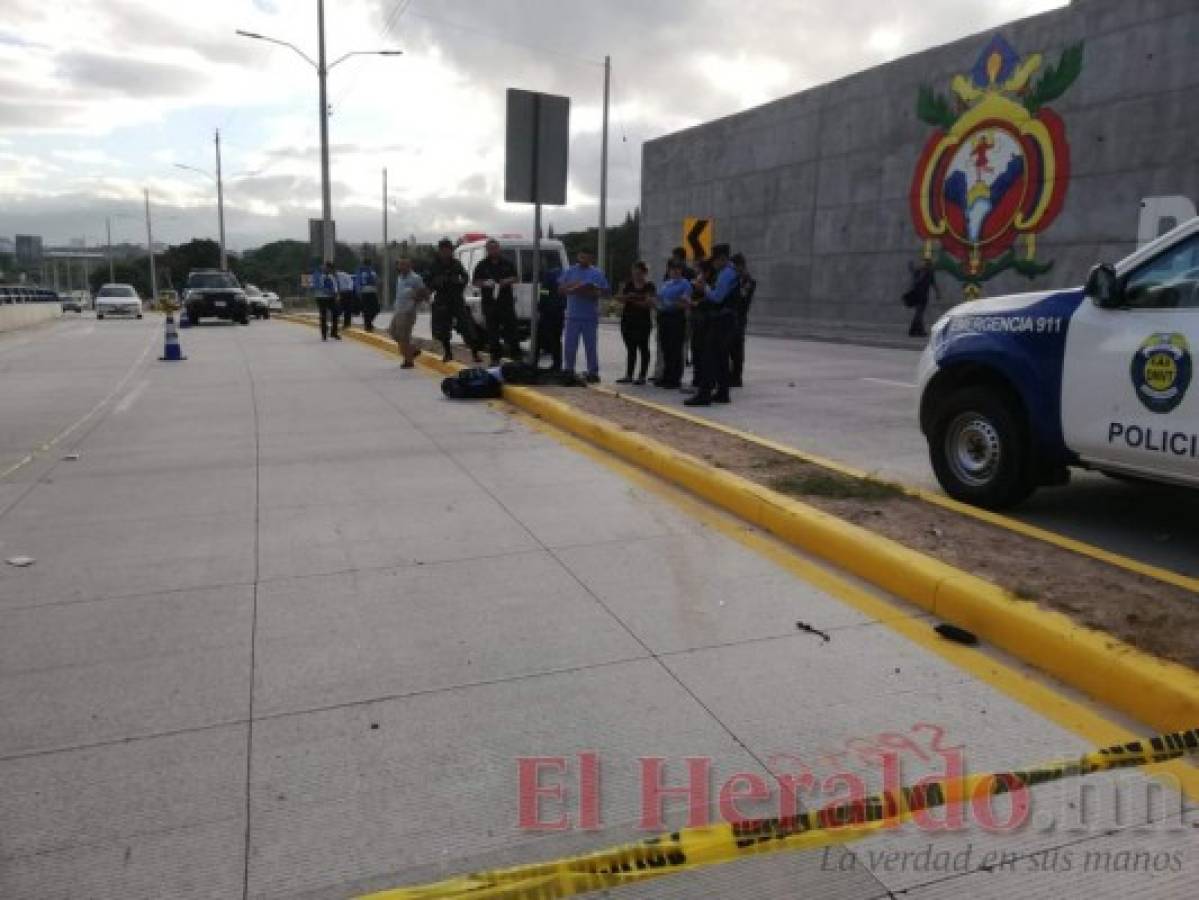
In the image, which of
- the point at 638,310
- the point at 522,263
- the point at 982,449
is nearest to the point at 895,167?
the point at 522,263

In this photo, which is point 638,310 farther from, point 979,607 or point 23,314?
point 23,314

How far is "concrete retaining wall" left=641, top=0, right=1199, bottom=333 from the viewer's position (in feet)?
53.7

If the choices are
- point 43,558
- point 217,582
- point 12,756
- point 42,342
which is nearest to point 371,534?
point 217,582

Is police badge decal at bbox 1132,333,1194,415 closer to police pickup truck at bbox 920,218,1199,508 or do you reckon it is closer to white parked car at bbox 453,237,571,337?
police pickup truck at bbox 920,218,1199,508

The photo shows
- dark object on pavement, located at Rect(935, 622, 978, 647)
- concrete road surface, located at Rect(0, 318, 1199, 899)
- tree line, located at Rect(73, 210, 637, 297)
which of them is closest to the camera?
concrete road surface, located at Rect(0, 318, 1199, 899)

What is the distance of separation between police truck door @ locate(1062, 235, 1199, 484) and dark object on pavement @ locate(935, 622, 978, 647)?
1689mm

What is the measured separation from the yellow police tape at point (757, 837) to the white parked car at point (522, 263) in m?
13.7

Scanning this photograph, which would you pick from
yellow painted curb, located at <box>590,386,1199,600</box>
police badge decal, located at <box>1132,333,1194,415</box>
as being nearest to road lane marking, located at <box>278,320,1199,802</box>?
yellow painted curb, located at <box>590,386,1199,600</box>

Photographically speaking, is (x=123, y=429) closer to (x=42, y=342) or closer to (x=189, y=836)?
(x=189, y=836)

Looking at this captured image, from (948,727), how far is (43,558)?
4.67 m

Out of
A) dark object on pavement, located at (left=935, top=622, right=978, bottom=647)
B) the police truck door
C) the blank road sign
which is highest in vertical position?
the blank road sign

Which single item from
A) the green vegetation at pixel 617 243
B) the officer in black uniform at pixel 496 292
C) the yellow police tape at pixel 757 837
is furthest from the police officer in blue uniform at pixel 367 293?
the green vegetation at pixel 617 243

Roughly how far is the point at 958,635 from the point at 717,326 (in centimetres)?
641

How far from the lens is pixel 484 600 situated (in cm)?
451
